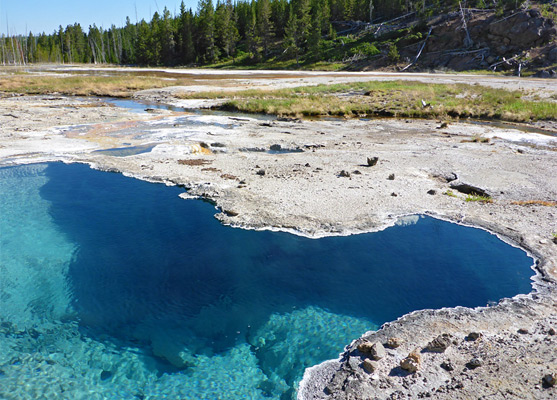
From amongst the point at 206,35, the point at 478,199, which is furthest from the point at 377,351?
the point at 206,35

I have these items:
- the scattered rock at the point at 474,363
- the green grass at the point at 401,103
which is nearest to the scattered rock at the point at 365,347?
the scattered rock at the point at 474,363

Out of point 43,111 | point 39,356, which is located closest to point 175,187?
point 39,356

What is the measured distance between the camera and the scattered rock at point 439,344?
593cm

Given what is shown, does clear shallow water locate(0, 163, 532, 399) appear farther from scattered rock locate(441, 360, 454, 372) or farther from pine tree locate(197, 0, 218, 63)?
pine tree locate(197, 0, 218, 63)

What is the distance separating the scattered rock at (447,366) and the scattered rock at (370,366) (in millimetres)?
909

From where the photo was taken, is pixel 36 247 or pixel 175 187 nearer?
pixel 36 247

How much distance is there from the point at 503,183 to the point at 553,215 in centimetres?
279

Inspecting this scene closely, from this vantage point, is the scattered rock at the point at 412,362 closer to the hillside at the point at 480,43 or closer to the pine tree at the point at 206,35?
the hillside at the point at 480,43

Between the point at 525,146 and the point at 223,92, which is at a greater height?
the point at 223,92

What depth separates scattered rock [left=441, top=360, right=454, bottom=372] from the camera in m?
5.59

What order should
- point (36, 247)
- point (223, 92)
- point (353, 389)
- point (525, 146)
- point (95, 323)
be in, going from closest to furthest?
1. point (353, 389)
2. point (95, 323)
3. point (36, 247)
4. point (525, 146)
5. point (223, 92)

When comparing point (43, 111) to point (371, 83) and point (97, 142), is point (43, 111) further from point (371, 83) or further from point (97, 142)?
point (371, 83)

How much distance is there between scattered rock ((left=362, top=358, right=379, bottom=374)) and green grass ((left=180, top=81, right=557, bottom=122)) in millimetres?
24804

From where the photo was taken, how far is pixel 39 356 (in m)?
6.16
